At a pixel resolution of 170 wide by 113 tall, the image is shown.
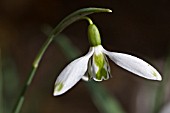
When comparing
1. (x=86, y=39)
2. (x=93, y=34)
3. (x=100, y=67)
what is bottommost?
(x=86, y=39)

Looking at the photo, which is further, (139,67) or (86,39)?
(86,39)

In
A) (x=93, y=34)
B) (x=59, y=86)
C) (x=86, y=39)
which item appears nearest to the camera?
(x=59, y=86)

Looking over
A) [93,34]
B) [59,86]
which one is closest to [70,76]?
[59,86]

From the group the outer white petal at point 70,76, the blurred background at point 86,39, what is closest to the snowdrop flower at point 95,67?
the outer white petal at point 70,76

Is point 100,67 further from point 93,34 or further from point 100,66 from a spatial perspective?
point 93,34

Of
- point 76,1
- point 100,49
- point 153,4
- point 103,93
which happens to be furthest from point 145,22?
point 100,49

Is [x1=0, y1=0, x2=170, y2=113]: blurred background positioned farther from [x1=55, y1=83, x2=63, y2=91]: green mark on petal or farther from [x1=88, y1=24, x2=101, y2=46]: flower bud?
[x1=55, y1=83, x2=63, y2=91]: green mark on petal
